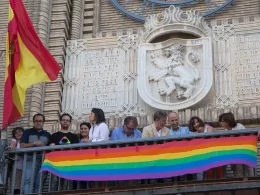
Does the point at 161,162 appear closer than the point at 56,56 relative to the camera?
Yes

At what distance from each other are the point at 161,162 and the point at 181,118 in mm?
2539

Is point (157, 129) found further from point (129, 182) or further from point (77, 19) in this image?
point (77, 19)

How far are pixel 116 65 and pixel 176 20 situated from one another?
57.5 inches

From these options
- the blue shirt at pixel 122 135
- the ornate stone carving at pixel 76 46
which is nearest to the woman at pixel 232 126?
the blue shirt at pixel 122 135

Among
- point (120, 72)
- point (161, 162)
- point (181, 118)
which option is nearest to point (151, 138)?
point (161, 162)

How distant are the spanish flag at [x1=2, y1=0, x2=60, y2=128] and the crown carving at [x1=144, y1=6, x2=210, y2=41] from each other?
252 cm

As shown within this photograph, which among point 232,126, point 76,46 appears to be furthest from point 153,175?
point 76,46

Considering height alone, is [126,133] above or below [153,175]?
above

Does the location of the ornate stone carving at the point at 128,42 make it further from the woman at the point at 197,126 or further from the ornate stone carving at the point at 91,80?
the woman at the point at 197,126

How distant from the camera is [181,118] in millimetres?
13734

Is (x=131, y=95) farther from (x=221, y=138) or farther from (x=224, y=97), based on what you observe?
(x=221, y=138)

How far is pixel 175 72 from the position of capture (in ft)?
46.8

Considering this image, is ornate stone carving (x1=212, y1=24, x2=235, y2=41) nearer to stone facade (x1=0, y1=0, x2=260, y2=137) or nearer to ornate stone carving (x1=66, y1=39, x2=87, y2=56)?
stone facade (x1=0, y1=0, x2=260, y2=137)

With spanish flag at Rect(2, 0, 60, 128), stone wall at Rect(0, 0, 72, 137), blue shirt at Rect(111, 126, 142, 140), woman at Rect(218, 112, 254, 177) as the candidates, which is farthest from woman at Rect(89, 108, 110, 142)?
stone wall at Rect(0, 0, 72, 137)
